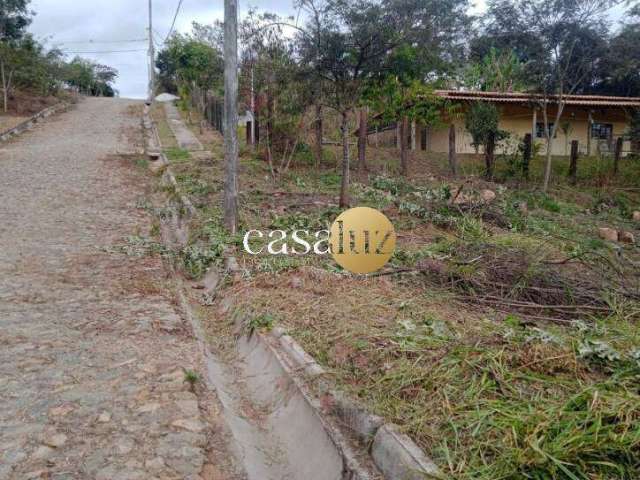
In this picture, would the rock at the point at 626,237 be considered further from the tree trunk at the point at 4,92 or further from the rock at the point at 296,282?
the tree trunk at the point at 4,92

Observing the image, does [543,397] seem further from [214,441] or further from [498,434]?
[214,441]

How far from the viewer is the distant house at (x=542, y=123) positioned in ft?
62.5

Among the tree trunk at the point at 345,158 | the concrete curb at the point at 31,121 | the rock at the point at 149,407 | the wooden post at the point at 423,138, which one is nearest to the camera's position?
the rock at the point at 149,407

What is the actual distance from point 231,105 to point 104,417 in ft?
16.8

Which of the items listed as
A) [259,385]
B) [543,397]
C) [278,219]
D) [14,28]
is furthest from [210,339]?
[14,28]

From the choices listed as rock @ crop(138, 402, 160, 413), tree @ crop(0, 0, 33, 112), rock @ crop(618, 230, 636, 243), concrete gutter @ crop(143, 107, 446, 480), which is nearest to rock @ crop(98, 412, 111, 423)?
rock @ crop(138, 402, 160, 413)

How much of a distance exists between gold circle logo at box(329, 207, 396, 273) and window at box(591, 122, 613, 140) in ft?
62.6

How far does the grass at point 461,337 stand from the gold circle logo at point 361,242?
0.61 feet

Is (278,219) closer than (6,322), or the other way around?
(6,322)

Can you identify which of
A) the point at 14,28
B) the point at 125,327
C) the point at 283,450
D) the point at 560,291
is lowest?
the point at 283,450

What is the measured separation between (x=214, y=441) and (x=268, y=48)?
351 inches

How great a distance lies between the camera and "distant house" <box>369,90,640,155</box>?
750 inches

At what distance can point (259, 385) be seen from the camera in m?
4.12

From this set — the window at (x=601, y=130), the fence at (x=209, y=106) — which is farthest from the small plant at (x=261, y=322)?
the window at (x=601, y=130)
